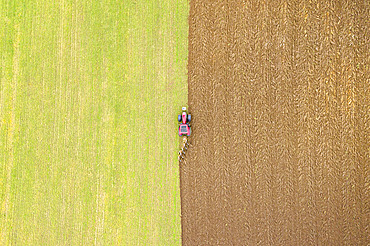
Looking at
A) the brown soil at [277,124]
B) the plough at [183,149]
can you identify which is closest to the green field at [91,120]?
the plough at [183,149]

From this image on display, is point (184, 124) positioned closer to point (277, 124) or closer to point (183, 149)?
point (183, 149)

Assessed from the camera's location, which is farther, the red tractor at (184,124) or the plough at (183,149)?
the plough at (183,149)

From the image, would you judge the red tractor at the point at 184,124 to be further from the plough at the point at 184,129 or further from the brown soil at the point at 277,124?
the brown soil at the point at 277,124

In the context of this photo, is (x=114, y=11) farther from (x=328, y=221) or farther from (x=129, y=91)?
(x=328, y=221)

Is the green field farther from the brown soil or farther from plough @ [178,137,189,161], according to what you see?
the brown soil

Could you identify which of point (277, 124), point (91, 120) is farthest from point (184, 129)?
point (91, 120)

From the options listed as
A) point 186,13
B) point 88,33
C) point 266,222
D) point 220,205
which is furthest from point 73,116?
point 266,222

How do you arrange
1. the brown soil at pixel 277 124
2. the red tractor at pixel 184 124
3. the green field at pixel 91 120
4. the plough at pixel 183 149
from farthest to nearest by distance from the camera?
the green field at pixel 91 120 → the plough at pixel 183 149 → the red tractor at pixel 184 124 → the brown soil at pixel 277 124

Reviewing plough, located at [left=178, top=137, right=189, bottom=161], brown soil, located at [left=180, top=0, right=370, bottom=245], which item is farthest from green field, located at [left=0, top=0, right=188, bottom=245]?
brown soil, located at [left=180, top=0, right=370, bottom=245]
